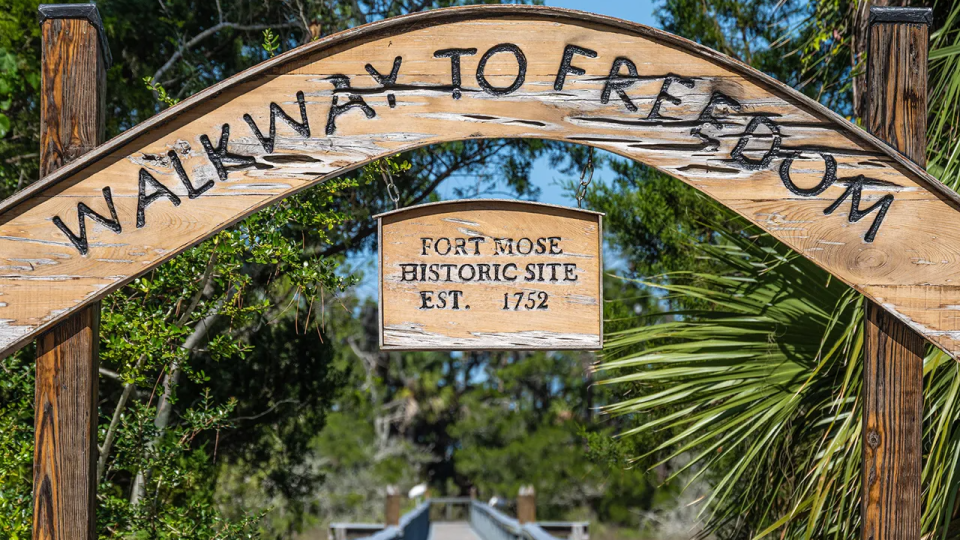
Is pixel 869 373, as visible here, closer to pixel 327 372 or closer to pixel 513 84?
pixel 513 84

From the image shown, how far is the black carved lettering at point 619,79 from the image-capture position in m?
2.85

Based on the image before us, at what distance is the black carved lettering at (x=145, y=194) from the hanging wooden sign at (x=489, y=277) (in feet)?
→ 2.12

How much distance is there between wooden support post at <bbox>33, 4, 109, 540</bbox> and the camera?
2699 mm

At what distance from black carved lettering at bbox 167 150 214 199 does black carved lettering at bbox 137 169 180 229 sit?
5 cm

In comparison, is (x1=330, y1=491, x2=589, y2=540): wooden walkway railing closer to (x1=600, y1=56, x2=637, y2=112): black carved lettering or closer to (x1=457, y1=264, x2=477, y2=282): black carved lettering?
(x1=457, y1=264, x2=477, y2=282): black carved lettering

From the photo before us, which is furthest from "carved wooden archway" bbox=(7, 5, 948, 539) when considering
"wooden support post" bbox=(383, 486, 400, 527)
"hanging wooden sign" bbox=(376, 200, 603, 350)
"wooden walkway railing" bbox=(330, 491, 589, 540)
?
"wooden support post" bbox=(383, 486, 400, 527)

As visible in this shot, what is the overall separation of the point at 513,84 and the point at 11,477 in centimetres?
300

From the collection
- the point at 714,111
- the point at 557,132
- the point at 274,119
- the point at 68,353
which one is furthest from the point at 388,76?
the point at 68,353

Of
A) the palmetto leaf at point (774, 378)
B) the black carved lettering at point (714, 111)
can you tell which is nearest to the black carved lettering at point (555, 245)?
the black carved lettering at point (714, 111)

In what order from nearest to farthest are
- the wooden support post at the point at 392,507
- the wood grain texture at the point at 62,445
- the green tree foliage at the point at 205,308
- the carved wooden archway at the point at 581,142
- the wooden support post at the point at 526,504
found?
the wood grain texture at the point at 62,445 < the carved wooden archway at the point at 581,142 < the green tree foliage at the point at 205,308 < the wooden support post at the point at 526,504 < the wooden support post at the point at 392,507

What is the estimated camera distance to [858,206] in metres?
2.83

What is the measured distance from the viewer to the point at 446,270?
2.83 meters

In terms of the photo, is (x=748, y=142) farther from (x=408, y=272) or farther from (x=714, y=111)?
(x=408, y=272)

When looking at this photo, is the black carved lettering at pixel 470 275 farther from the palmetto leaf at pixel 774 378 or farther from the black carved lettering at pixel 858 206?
the palmetto leaf at pixel 774 378
